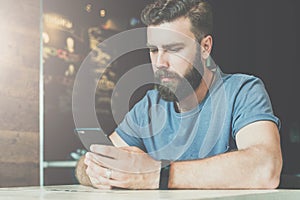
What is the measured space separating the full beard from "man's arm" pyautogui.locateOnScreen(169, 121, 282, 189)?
0.97ft

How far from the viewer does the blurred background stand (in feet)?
6.26

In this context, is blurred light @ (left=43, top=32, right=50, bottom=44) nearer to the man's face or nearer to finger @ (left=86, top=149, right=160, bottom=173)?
the man's face

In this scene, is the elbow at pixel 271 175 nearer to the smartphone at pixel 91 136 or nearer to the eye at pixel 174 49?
the eye at pixel 174 49

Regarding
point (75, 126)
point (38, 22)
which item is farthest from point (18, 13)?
point (75, 126)

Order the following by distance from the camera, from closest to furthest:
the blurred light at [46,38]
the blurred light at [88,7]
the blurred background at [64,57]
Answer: the blurred background at [64,57]
the blurred light at [88,7]
the blurred light at [46,38]

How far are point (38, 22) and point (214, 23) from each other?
46.3 inches

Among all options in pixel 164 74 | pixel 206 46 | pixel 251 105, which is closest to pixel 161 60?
pixel 164 74

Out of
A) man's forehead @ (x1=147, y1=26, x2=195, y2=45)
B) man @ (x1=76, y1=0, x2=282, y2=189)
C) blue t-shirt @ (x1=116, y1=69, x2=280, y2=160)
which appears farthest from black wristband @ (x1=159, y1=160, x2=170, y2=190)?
man's forehead @ (x1=147, y1=26, x2=195, y2=45)

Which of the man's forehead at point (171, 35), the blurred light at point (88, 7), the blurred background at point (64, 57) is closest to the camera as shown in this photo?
the blurred background at point (64, 57)

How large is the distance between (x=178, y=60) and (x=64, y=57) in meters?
0.82

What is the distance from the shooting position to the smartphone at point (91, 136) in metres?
2.24

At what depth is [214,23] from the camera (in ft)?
6.48

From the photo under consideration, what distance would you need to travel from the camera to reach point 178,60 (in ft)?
6.61

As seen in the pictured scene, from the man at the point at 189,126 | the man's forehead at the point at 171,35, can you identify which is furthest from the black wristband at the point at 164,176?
the man's forehead at the point at 171,35
